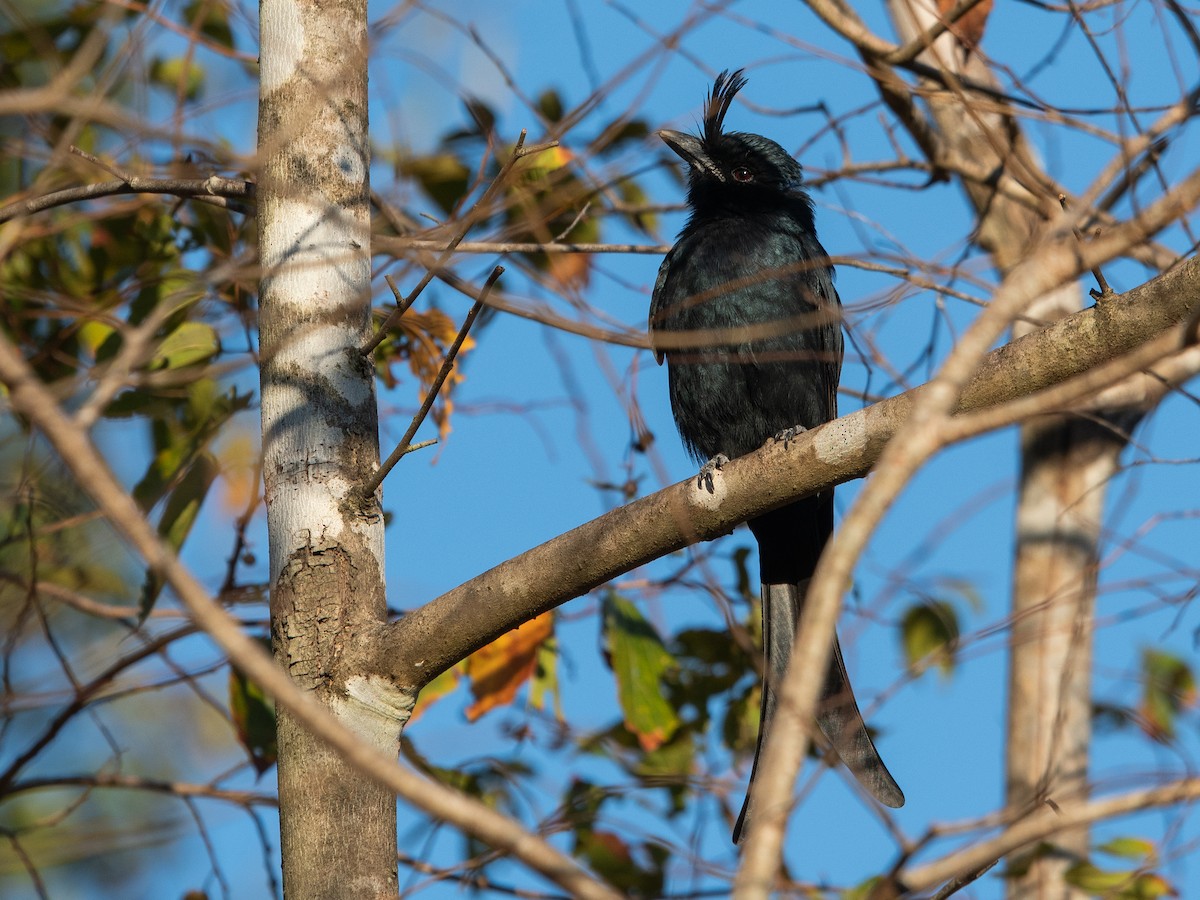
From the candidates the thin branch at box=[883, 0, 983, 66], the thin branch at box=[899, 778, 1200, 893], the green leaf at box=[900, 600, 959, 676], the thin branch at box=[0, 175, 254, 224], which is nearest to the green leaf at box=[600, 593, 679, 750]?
the green leaf at box=[900, 600, 959, 676]

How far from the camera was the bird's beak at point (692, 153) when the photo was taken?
14.3ft

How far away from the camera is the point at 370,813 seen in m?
2.28

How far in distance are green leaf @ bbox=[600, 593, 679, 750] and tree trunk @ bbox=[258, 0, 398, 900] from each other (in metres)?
1.39

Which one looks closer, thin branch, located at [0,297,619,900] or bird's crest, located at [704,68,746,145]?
thin branch, located at [0,297,619,900]

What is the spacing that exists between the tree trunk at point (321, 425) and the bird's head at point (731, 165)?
174 centimetres

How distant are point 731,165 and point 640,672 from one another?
179cm

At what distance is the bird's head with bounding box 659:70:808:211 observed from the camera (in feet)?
14.2

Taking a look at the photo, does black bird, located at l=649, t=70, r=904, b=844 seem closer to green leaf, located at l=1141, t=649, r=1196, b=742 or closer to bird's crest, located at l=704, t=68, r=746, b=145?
bird's crest, located at l=704, t=68, r=746, b=145

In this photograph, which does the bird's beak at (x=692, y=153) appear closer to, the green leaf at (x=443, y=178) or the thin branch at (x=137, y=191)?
the green leaf at (x=443, y=178)

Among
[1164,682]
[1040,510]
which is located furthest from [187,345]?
[1164,682]

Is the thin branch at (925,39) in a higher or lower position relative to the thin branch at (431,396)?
higher

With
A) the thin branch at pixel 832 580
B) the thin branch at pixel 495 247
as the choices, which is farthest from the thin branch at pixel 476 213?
the thin branch at pixel 832 580

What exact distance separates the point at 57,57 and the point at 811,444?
9.02ft

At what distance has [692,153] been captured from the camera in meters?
4.40
